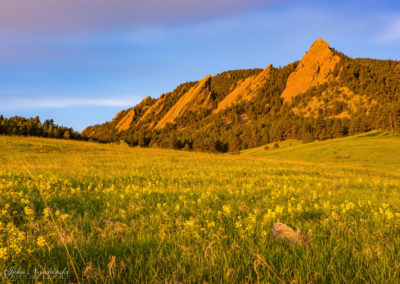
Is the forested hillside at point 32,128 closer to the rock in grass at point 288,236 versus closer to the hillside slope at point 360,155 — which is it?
the rock in grass at point 288,236

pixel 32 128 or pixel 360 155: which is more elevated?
pixel 32 128

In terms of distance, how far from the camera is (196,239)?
3275 millimetres

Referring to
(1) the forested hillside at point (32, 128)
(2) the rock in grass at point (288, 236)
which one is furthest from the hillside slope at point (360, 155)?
(1) the forested hillside at point (32, 128)

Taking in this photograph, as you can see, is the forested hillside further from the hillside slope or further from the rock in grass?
the hillside slope

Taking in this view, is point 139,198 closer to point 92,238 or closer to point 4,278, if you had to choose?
point 92,238

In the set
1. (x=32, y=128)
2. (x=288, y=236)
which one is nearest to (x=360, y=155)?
(x=288, y=236)

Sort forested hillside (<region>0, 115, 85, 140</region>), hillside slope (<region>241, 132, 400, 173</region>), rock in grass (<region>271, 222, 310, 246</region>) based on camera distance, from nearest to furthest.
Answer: rock in grass (<region>271, 222, 310, 246</region>)
forested hillside (<region>0, 115, 85, 140</region>)
hillside slope (<region>241, 132, 400, 173</region>)

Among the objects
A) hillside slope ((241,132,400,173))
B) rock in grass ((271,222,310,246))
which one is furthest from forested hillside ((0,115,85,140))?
hillside slope ((241,132,400,173))

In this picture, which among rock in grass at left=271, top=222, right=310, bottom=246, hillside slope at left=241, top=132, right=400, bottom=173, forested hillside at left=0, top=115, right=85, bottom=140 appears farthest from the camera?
hillside slope at left=241, top=132, right=400, bottom=173

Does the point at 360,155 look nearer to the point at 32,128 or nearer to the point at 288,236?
the point at 288,236

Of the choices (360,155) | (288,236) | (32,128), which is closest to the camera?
(288,236)

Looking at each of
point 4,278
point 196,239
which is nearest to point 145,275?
point 196,239

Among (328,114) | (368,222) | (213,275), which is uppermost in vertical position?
(328,114)

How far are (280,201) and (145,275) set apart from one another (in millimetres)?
4431
